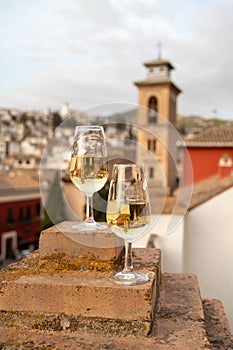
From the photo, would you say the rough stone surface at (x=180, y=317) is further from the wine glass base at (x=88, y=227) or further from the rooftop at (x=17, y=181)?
the rooftop at (x=17, y=181)

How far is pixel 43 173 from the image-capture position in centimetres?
227

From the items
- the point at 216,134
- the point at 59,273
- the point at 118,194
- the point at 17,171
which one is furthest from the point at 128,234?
the point at 17,171

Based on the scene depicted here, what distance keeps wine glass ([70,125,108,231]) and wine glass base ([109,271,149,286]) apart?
0.30 metres

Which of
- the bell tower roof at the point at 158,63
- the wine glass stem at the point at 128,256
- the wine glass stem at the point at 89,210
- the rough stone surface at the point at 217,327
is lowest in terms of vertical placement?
the rough stone surface at the point at 217,327

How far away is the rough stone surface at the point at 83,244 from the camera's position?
183 cm

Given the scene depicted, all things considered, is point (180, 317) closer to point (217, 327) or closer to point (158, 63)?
point (217, 327)

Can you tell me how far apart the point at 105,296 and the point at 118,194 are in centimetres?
39

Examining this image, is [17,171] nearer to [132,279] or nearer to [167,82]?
[167,82]

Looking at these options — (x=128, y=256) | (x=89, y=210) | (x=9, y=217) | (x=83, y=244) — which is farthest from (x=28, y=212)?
(x=128, y=256)

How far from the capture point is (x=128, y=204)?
60.2 inches

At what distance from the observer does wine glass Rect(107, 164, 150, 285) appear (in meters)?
1.53

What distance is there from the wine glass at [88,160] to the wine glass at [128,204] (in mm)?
288

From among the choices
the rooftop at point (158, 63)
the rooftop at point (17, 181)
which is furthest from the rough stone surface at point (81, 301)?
the rooftop at point (158, 63)

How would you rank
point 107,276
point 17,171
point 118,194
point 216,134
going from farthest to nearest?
point 17,171 < point 216,134 < point 107,276 < point 118,194
